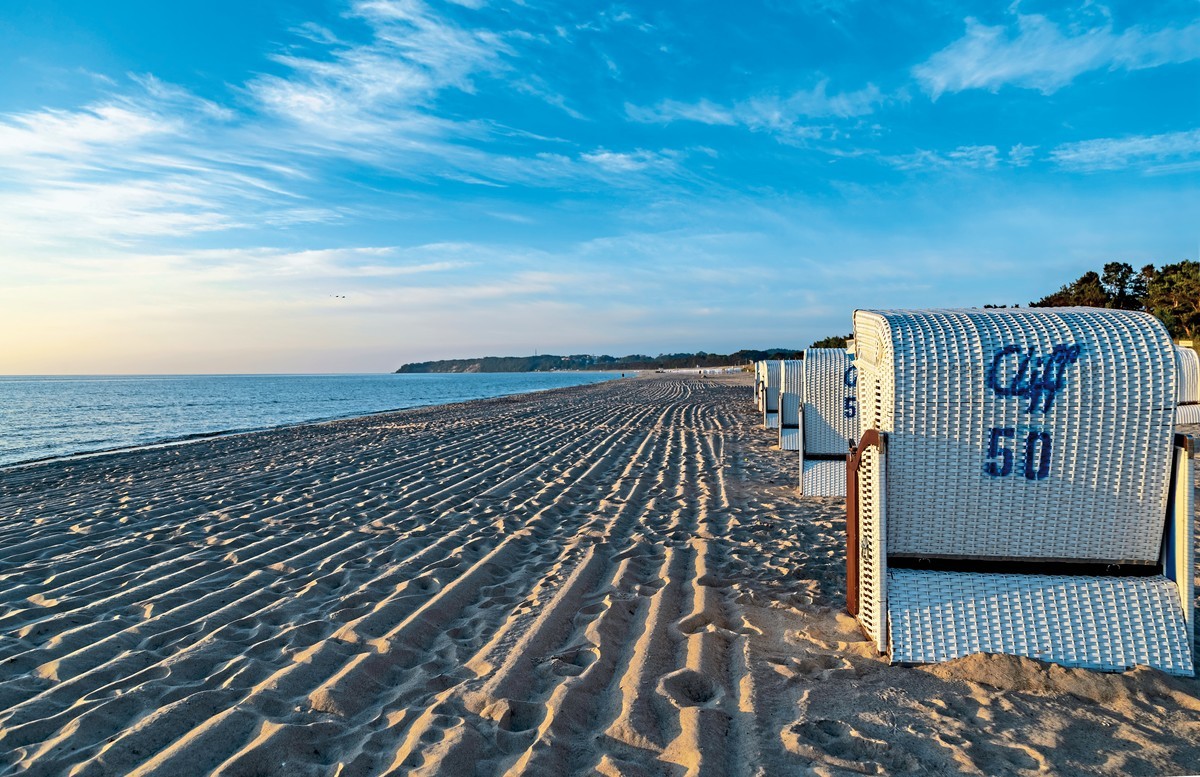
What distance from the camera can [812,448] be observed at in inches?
316

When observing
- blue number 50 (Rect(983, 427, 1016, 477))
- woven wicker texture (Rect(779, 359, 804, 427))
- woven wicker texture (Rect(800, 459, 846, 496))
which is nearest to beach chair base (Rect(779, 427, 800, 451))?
woven wicker texture (Rect(779, 359, 804, 427))

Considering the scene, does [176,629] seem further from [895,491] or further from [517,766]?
[895,491]

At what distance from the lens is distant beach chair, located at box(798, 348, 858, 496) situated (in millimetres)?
7379

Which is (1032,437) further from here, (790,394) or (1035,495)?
(790,394)

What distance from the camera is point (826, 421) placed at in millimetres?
8242

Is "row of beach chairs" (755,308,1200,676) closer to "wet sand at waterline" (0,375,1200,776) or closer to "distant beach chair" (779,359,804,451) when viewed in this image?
"wet sand at waterline" (0,375,1200,776)

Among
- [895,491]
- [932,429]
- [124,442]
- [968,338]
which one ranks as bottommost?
[124,442]

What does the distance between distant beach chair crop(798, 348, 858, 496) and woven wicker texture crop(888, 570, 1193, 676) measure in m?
4.04

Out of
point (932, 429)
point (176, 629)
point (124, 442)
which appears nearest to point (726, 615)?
point (932, 429)

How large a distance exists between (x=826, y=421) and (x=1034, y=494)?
5.18m

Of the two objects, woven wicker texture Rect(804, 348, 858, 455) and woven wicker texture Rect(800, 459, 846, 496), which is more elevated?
woven wicker texture Rect(804, 348, 858, 455)

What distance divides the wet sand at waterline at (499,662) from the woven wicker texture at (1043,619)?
11cm

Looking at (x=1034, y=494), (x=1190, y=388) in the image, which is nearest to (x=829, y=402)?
(x=1034, y=494)

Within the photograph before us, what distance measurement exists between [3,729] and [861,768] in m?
3.13
